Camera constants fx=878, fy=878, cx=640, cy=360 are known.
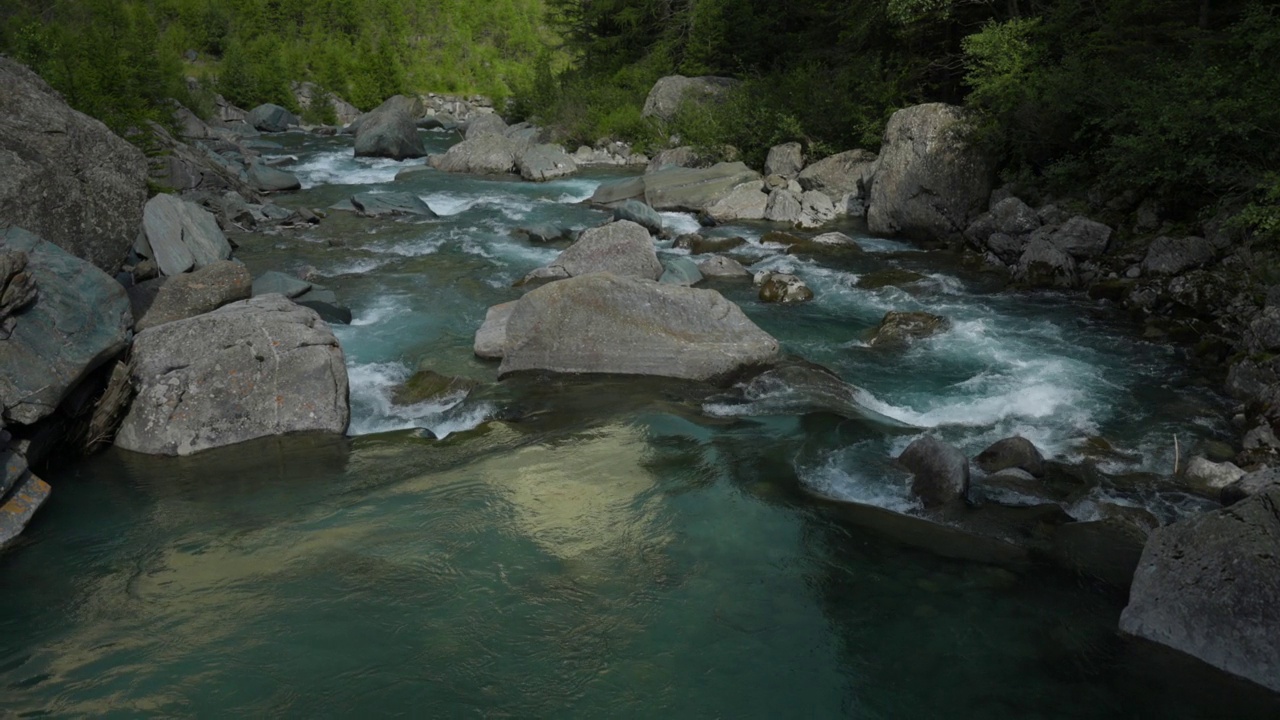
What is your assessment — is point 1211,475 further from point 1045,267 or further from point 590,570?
point 1045,267

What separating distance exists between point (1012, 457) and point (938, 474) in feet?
3.80

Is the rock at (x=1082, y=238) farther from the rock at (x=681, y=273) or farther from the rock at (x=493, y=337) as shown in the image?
the rock at (x=493, y=337)

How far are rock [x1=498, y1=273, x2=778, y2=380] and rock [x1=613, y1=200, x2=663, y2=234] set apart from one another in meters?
8.58

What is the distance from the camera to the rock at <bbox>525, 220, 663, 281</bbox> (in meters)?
15.3

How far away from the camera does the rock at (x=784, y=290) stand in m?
15.2

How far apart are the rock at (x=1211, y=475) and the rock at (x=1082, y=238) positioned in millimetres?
7707

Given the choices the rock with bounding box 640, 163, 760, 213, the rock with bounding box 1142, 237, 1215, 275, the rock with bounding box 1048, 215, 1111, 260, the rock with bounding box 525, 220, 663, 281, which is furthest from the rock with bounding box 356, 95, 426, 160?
the rock with bounding box 1142, 237, 1215, 275

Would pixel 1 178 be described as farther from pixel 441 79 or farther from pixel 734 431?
pixel 441 79

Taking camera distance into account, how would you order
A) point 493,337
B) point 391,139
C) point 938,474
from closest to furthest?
point 938,474 < point 493,337 < point 391,139

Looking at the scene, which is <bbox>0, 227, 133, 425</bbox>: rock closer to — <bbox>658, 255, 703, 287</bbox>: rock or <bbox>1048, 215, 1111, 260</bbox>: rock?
<bbox>658, 255, 703, 287</bbox>: rock

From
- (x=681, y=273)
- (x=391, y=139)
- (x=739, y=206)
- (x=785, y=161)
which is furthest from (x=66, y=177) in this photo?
(x=391, y=139)

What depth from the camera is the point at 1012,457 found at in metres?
8.80

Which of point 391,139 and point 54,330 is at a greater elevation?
point 54,330

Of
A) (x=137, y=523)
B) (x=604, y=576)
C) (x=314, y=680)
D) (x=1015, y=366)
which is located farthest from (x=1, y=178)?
(x=1015, y=366)
